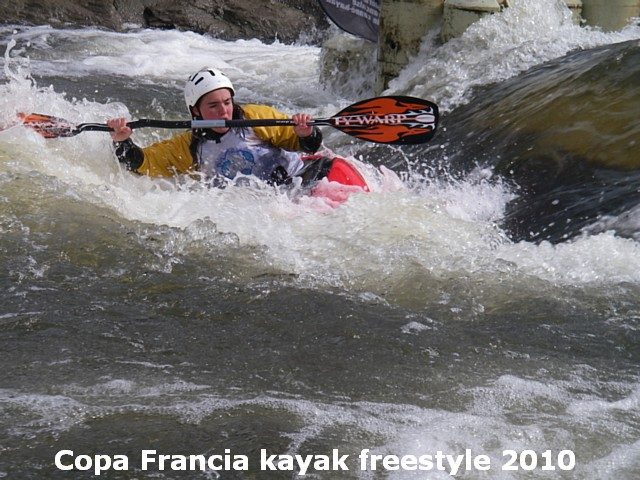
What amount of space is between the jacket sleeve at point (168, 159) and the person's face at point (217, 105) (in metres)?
0.22

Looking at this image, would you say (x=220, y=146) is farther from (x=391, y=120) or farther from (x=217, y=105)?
(x=391, y=120)

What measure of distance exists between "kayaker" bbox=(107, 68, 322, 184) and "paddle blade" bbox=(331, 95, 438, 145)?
0.42 m

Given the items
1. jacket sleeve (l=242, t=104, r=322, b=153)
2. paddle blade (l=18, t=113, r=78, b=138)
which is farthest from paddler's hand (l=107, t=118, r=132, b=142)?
jacket sleeve (l=242, t=104, r=322, b=153)

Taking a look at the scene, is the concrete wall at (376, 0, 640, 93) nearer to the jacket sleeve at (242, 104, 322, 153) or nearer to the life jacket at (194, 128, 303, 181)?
the jacket sleeve at (242, 104, 322, 153)

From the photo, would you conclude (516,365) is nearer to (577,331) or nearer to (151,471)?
(577,331)

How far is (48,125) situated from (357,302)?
2.86 metres

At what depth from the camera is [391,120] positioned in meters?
6.72

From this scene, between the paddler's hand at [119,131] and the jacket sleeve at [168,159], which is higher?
the paddler's hand at [119,131]

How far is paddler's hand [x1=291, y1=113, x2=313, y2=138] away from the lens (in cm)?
615

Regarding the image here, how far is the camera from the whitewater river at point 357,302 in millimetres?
3504

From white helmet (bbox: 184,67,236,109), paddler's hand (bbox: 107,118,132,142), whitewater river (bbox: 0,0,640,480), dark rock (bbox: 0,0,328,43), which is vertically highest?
dark rock (bbox: 0,0,328,43)

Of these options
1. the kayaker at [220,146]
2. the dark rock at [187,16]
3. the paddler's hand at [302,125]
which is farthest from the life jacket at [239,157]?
the dark rock at [187,16]

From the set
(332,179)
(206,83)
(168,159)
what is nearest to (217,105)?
(206,83)

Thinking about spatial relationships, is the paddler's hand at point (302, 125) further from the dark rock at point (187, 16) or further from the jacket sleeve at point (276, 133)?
the dark rock at point (187, 16)
